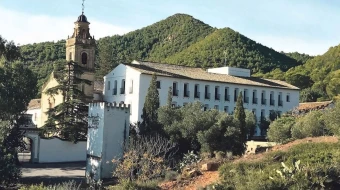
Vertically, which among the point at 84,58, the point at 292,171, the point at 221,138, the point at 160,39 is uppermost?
the point at 160,39

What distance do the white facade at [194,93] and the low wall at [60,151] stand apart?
5.78 meters

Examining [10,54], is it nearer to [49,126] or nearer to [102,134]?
[102,134]

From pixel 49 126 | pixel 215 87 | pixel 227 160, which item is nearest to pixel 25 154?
pixel 49 126

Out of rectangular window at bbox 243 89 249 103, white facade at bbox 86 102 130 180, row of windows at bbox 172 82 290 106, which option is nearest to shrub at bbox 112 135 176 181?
white facade at bbox 86 102 130 180

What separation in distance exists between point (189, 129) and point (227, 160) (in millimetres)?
4183

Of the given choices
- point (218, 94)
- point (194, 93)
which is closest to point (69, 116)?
point (194, 93)

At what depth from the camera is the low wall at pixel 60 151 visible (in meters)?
37.0

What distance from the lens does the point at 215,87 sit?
47562 millimetres

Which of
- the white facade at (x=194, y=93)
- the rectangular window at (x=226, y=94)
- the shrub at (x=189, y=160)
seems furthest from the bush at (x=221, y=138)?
the rectangular window at (x=226, y=94)

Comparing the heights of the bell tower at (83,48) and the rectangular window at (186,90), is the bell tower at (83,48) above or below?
above

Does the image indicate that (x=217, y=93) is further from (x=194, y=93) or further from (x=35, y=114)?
(x=35, y=114)

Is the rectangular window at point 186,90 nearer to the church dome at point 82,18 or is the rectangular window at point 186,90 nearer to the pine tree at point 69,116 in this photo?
the pine tree at point 69,116

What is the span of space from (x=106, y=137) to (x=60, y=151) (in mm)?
8919

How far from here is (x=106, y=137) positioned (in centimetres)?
2986
